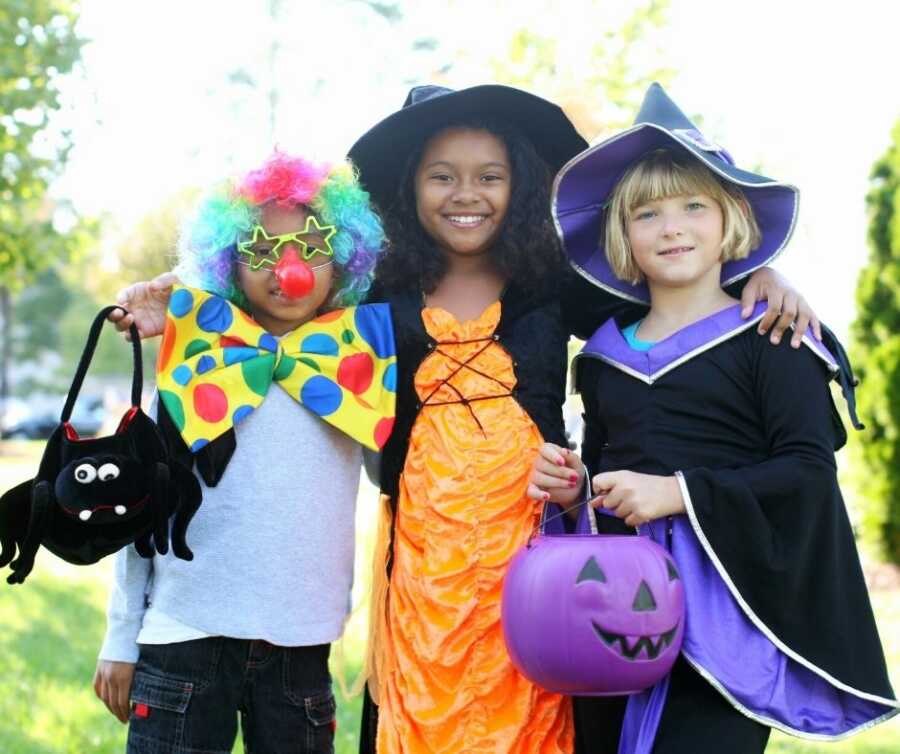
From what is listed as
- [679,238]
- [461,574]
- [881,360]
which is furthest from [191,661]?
[881,360]

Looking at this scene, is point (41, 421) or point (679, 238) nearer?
point (679, 238)

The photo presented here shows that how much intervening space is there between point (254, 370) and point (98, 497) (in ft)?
1.68

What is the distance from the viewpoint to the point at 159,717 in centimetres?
282

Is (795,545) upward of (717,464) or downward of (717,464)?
downward

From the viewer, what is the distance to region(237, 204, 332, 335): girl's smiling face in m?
3.07

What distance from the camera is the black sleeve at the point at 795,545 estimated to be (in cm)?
262

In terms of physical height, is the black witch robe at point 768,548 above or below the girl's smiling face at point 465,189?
below

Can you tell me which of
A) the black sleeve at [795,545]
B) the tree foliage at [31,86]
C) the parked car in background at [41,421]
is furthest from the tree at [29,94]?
the parked car in background at [41,421]

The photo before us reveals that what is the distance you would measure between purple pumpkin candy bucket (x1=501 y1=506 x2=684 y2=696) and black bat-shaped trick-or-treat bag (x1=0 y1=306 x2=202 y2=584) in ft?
2.86

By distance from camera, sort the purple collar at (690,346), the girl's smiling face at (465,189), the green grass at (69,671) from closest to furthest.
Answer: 1. the purple collar at (690,346)
2. the girl's smiling face at (465,189)
3. the green grass at (69,671)

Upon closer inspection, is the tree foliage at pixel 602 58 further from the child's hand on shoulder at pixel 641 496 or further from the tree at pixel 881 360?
the child's hand on shoulder at pixel 641 496

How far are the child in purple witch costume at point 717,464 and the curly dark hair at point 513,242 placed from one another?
0.88ft

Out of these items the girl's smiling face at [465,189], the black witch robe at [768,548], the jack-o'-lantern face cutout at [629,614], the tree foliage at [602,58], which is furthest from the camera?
the tree foliage at [602,58]

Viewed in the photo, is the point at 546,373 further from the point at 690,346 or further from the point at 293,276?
the point at 293,276
